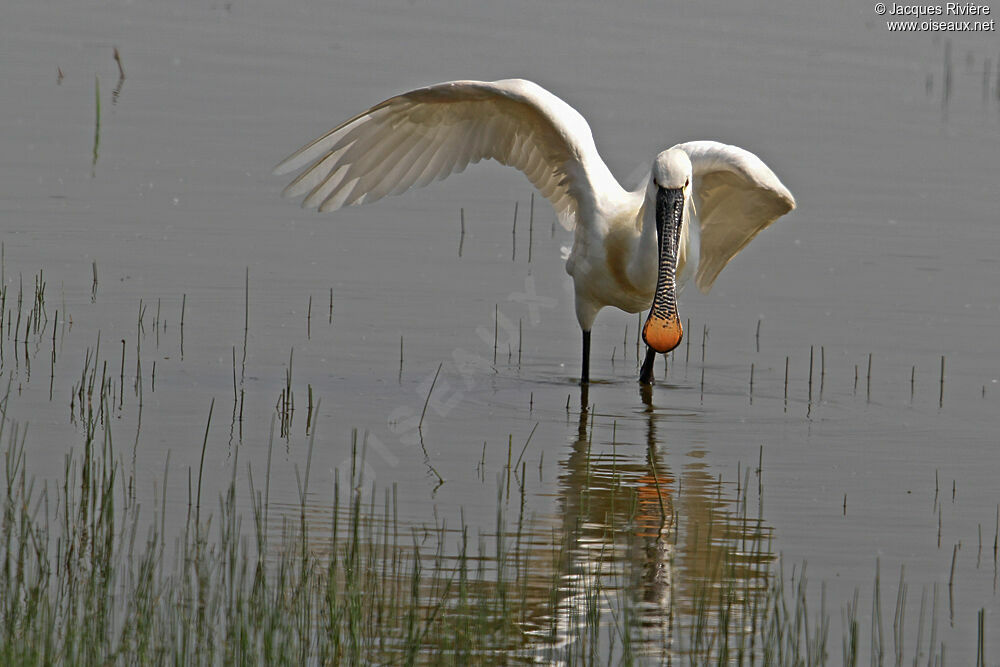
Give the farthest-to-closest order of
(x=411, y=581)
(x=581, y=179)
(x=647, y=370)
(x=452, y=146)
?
(x=452, y=146), (x=647, y=370), (x=581, y=179), (x=411, y=581)

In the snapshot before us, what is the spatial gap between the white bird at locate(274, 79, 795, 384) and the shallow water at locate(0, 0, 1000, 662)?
2.32 feet

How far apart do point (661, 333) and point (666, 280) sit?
0.30m

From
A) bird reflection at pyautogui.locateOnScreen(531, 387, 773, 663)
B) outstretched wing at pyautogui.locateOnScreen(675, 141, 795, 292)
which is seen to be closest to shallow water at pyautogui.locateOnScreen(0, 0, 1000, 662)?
bird reflection at pyautogui.locateOnScreen(531, 387, 773, 663)

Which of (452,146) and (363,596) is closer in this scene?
(363,596)

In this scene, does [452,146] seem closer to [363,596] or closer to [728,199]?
[728,199]

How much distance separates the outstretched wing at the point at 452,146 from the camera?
10.4m

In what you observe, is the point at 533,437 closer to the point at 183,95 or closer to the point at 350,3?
the point at 183,95

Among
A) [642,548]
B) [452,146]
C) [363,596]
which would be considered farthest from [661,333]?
[363,596]

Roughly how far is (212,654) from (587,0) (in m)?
20.2

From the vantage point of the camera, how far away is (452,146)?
11133 millimetres

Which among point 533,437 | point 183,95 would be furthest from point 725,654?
point 183,95

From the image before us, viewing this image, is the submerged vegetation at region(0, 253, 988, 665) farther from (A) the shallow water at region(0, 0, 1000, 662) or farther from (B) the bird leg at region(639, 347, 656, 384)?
(B) the bird leg at region(639, 347, 656, 384)

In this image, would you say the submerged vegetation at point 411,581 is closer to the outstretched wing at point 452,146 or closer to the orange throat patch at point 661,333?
the orange throat patch at point 661,333

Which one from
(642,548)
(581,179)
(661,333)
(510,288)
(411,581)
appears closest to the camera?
(411,581)
